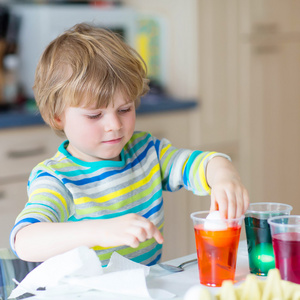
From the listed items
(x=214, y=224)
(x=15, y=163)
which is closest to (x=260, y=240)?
(x=214, y=224)

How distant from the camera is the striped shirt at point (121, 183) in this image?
1.11 m

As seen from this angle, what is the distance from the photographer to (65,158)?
120 centimetres

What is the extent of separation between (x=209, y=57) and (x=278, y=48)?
48cm

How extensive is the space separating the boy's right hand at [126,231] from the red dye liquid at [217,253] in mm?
72

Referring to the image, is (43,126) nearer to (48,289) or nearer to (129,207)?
(129,207)

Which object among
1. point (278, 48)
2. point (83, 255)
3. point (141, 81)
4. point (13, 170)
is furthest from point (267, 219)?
point (278, 48)

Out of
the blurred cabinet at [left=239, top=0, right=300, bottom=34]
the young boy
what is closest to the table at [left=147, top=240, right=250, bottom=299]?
the young boy

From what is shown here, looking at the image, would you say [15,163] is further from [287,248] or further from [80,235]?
[287,248]

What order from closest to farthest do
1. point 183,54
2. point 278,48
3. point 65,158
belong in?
point 65,158 < point 183,54 < point 278,48

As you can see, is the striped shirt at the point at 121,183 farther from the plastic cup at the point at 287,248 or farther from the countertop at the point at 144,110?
the countertop at the point at 144,110

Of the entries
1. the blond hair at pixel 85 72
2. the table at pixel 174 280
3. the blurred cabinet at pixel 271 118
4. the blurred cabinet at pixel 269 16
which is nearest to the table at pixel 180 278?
the table at pixel 174 280

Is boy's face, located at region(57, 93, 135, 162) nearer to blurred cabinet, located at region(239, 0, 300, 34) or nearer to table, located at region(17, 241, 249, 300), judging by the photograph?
table, located at region(17, 241, 249, 300)

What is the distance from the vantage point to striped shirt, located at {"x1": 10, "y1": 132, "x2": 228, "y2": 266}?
1.11 meters

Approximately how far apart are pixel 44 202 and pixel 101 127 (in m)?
0.20
